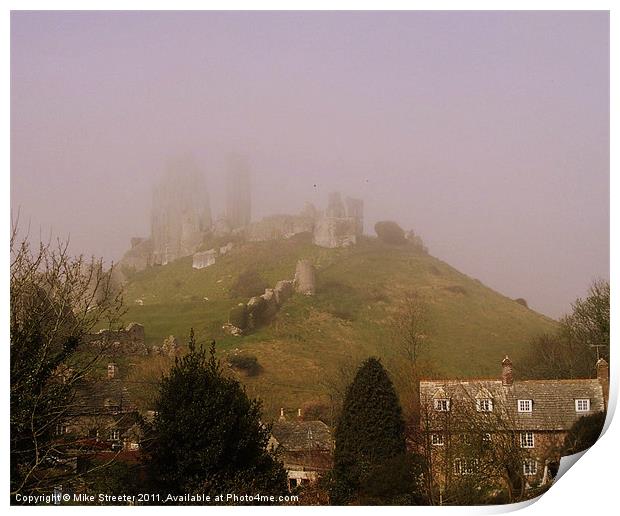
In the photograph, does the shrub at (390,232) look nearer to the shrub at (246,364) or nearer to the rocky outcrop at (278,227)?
the rocky outcrop at (278,227)

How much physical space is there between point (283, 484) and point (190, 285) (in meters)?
2.53

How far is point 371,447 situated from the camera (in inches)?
424

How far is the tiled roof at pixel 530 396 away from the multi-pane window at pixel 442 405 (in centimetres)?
5

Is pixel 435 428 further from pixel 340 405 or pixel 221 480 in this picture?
pixel 221 480

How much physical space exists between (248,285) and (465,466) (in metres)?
3.21

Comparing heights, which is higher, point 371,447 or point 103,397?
point 103,397

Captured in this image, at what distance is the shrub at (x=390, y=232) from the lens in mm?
11172

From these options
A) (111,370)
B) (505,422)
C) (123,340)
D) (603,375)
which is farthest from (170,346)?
(603,375)

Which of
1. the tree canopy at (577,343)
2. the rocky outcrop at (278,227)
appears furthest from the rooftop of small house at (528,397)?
the rocky outcrop at (278,227)

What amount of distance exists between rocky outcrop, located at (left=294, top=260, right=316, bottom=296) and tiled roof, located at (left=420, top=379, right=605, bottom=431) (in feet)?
5.57

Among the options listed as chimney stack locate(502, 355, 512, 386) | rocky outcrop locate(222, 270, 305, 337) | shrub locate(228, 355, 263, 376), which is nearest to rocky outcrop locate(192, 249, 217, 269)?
rocky outcrop locate(222, 270, 305, 337)

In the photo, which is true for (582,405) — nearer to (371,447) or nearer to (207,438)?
(371,447)

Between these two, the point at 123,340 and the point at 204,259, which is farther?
the point at 204,259

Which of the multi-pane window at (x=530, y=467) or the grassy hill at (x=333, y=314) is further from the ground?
the grassy hill at (x=333, y=314)
